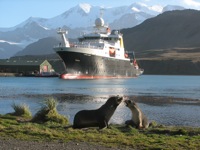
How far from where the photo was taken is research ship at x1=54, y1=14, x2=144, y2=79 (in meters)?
99.2

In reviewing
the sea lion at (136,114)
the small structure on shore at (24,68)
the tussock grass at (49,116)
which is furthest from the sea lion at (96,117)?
the small structure on shore at (24,68)

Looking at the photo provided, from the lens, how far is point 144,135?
15.2 meters

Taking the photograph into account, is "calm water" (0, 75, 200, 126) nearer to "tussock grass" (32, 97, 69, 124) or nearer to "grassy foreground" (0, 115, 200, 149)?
"tussock grass" (32, 97, 69, 124)

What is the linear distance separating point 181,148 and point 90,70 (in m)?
90.2

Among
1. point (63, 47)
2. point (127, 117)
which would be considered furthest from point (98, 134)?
point (63, 47)

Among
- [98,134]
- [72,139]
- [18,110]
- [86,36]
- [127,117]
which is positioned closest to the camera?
[72,139]

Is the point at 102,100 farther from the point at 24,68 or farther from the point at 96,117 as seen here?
the point at 24,68

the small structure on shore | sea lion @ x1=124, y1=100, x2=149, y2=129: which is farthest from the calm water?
the small structure on shore

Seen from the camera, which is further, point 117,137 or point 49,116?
point 49,116

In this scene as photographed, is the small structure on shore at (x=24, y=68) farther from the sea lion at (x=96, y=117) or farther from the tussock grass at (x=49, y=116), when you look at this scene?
the sea lion at (x=96, y=117)

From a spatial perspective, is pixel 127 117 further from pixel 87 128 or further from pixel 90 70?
pixel 90 70

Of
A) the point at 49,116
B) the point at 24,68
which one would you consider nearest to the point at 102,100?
the point at 49,116

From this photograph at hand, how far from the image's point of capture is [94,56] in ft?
336

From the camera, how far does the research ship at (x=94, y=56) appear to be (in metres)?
99.2
